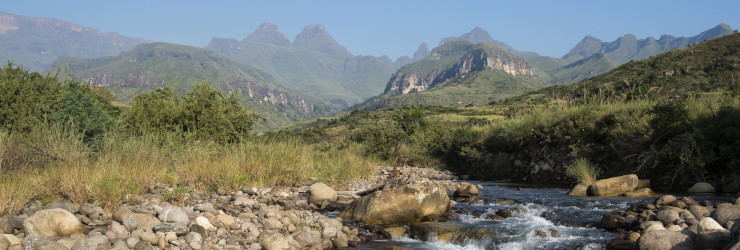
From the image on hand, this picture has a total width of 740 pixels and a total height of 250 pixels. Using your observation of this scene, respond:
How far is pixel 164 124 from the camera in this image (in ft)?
63.3

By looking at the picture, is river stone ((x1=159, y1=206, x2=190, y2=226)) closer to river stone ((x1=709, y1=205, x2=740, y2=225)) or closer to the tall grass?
the tall grass

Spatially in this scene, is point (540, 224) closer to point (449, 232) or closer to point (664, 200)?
point (449, 232)

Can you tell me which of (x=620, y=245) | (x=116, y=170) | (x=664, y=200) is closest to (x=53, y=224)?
(x=116, y=170)

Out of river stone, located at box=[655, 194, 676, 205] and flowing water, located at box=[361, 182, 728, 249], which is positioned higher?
river stone, located at box=[655, 194, 676, 205]

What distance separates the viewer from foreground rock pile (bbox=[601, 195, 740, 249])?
6434mm

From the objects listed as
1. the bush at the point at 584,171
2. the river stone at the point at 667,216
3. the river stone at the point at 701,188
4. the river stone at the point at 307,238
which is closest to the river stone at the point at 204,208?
the river stone at the point at 307,238

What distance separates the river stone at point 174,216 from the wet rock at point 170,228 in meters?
0.25

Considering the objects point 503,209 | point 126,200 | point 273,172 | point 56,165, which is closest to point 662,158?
point 503,209

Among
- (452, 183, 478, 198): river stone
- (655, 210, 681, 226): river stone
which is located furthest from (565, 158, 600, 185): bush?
(655, 210, 681, 226): river stone

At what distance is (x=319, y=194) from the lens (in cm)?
1168

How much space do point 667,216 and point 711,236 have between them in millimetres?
1979

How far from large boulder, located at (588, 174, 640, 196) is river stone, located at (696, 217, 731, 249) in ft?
22.3

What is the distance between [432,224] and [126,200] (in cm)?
627

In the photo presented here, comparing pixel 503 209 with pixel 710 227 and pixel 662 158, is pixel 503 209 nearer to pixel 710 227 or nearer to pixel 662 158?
pixel 710 227
